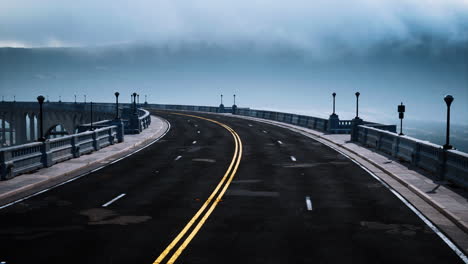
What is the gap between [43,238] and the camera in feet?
41.7

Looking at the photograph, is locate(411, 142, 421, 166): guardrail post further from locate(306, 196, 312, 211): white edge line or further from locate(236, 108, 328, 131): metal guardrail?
locate(236, 108, 328, 131): metal guardrail

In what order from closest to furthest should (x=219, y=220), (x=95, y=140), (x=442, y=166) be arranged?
1. (x=219, y=220)
2. (x=442, y=166)
3. (x=95, y=140)

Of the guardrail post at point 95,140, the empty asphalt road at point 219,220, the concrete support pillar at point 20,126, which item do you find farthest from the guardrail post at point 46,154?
the concrete support pillar at point 20,126

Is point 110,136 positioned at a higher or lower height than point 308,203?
higher

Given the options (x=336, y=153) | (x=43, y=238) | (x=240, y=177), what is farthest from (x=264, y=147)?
(x=43, y=238)

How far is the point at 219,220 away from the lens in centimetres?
1462

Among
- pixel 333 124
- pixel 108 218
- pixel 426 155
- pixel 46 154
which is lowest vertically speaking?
pixel 108 218

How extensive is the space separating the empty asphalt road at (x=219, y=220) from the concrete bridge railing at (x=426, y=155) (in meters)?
2.66

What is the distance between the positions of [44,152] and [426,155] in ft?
59.4

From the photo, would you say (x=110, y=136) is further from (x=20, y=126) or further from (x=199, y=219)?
(x=20, y=126)

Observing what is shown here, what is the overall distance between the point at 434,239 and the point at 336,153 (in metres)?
19.6

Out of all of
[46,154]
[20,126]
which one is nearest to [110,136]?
[46,154]

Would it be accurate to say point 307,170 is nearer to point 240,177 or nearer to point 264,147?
point 240,177

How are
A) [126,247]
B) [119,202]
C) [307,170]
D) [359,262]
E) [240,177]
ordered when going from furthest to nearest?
[307,170], [240,177], [119,202], [126,247], [359,262]
